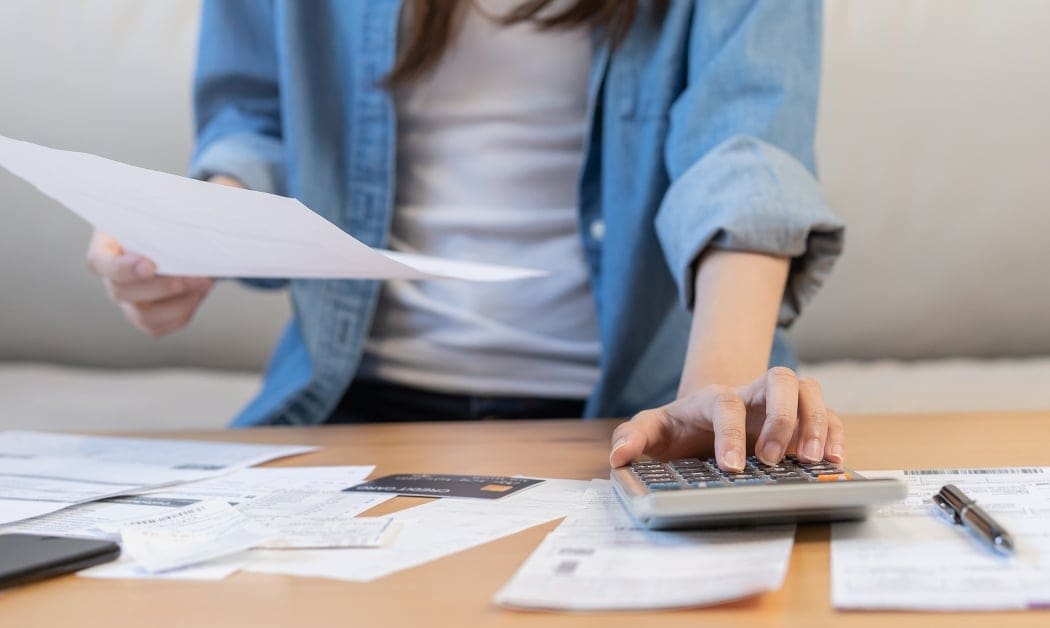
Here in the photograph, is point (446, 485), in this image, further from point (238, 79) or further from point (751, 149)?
point (238, 79)

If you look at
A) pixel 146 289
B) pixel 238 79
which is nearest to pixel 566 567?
pixel 146 289

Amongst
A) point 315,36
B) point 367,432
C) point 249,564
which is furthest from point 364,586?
point 315,36

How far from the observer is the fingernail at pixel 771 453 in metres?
0.45

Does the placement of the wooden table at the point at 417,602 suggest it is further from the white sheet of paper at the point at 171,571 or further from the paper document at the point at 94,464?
the paper document at the point at 94,464

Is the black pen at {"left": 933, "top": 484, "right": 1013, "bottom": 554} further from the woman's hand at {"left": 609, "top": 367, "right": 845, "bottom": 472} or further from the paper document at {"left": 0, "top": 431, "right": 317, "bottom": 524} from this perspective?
the paper document at {"left": 0, "top": 431, "right": 317, "bottom": 524}

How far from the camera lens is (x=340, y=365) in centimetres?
86

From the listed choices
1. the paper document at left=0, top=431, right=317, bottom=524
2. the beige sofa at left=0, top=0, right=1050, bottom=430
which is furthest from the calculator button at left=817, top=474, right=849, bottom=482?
the beige sofa at left=0, top=0, right=1050, bottom=430

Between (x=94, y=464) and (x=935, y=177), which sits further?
(x=935, y=177)

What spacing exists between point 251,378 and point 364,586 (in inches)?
36.2

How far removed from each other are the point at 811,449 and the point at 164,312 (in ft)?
1.74

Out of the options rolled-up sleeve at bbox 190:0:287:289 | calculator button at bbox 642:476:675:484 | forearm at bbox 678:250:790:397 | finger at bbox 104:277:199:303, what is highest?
rolled-up sleeve at bbox 190:0:287:289

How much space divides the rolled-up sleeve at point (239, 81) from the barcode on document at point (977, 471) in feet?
1.99

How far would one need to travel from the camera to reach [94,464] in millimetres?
617

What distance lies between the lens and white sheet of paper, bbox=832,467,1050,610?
0.31 metres
